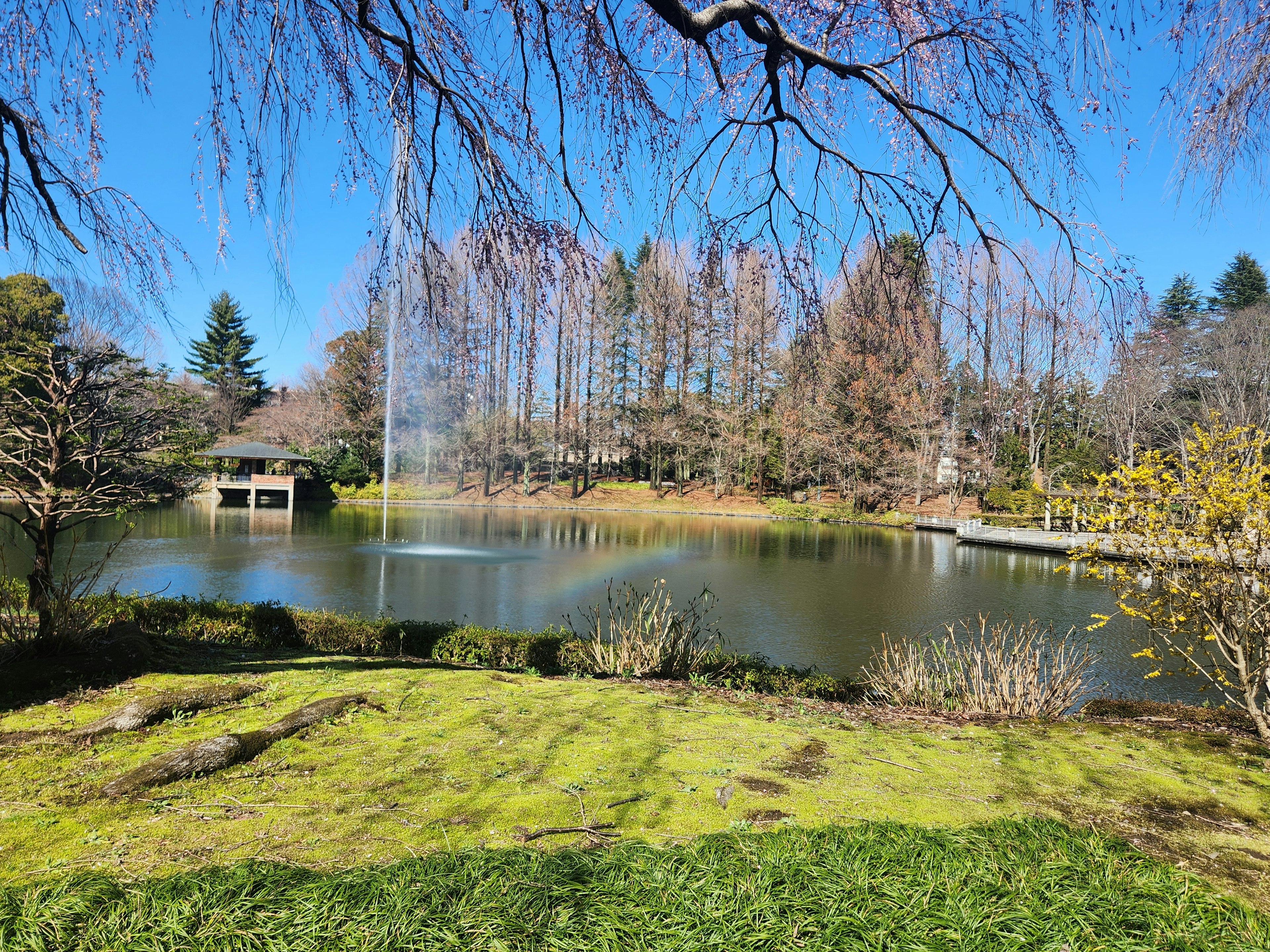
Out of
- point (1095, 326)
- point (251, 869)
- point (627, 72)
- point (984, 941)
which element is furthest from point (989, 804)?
point (627, 72)

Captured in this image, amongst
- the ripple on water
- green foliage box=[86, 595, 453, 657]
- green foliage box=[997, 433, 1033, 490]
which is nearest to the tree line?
green foliage box=[997, 433, 1033, 490]

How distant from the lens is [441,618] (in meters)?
10.1

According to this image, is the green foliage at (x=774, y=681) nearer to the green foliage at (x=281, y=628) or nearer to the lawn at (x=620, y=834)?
the lawn at (x=620, y=834)

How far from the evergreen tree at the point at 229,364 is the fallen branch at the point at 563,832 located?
45.8 metres

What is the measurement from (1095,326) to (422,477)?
3753 centimetres

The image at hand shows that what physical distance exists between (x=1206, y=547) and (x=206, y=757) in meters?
5.71

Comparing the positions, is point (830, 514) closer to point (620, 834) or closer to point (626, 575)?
point (626, 575)

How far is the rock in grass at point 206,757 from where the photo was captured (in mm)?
2559

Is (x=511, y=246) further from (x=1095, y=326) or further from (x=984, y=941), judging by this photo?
(x=984, y=941)

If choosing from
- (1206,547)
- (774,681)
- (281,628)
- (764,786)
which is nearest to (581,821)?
(764,786)

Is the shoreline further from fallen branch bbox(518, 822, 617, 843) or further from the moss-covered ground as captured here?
fallen branch bbox(518, 822, 617, 843)

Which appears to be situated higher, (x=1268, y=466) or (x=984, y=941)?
(x=1268, y=466)

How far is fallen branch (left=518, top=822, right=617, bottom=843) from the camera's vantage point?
2.27 m

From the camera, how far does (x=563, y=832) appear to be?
232cm
